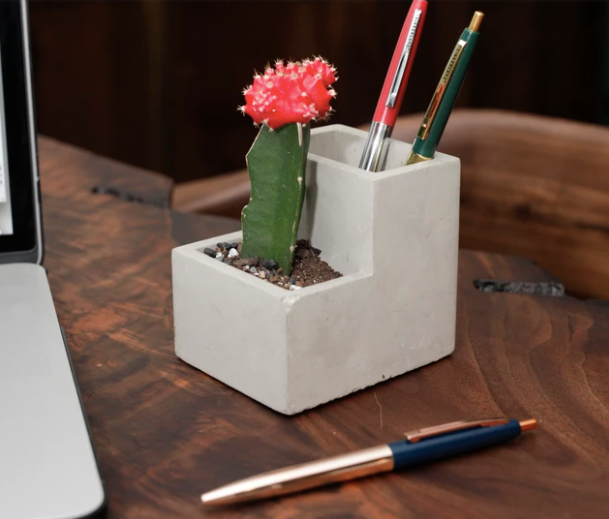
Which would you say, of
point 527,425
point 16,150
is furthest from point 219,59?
point 527,425

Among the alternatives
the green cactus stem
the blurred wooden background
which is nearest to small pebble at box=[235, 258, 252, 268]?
the green cactus stem

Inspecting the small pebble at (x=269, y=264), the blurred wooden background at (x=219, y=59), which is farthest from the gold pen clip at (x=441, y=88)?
the blurred wooden background at (x=219, y=59)

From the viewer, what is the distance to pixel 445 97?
49 centimetres

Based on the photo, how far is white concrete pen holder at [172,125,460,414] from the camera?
0.46 m

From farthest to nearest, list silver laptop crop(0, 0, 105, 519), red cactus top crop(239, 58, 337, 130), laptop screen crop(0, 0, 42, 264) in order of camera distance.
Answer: laptop screen crop(0, 0, 42, 264), red cactus top crop(239, 58, 337, 130), silver laptop crop(0, 0, 105, 519)

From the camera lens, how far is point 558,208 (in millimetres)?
905

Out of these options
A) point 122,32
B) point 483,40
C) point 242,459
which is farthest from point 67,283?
point 483,40

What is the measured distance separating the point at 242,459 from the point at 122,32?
163cm

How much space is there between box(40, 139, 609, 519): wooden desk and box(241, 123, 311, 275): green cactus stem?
0.06 metres

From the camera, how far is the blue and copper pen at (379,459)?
39 cm

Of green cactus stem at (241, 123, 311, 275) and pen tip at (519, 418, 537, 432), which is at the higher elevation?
green cactus stem at (241, 123, 311, 275)

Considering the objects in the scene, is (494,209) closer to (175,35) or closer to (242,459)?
(242,459)

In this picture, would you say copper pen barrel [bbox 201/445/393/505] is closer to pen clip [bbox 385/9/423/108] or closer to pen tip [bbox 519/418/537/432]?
pen tip [bbox 519/418/537/432]

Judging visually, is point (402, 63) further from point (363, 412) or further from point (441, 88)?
point (363, 412)
